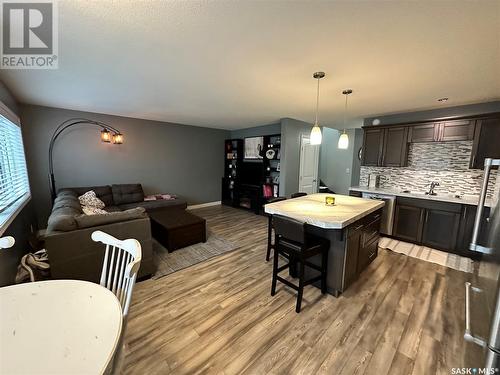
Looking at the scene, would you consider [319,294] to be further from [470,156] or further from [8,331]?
[470,156]

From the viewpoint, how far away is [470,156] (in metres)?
3.32

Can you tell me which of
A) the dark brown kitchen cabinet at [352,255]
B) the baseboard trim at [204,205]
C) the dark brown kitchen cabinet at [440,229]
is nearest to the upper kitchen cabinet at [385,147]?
the dark brown kitchen cabinet at [440,229]

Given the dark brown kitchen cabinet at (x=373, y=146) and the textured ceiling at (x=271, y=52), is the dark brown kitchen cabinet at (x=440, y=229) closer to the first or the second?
the dark brown kitchen cabinet at (x=373, y=146)

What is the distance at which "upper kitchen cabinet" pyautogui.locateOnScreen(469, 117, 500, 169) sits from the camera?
3.02 meters

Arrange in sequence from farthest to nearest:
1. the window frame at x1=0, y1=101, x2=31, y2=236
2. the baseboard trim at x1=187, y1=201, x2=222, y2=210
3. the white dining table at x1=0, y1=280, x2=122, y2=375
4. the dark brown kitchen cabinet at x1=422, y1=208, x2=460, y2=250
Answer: the baseboard trim at x1=187, y1=201, x2=222, y2=210 < the dark brown kitchen cabinet at x1=422, y1=208, x2=460, y2=250 < the window frame at x1=0, y1=101, x2=31, y2=236 < the white dining table at x1=0, y1=280, x2=122, y2=375

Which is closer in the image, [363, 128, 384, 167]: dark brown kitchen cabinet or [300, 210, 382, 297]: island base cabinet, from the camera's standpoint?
[300, 210, 382, 297]: island base cabinet

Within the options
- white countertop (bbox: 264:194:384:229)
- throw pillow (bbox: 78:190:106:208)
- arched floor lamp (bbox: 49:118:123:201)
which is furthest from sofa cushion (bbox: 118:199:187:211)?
white countertop (bbox: 264:194:384:229)

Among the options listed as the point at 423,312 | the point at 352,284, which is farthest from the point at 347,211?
the point at 423,312

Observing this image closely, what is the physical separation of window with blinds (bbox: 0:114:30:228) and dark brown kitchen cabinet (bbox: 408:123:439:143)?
5.84 m

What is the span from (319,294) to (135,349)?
185 cm

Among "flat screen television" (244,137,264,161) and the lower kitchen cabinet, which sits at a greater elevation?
"flat screen television" (244,137,264,161)

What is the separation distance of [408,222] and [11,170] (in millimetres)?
6350

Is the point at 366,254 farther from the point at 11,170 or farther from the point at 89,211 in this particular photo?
the point at 11,170

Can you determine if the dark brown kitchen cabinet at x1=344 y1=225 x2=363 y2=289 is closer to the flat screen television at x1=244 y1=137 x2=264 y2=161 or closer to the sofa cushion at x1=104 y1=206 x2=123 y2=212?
the flat screen television at x1=244 y1=137 x2=264 y2=161
